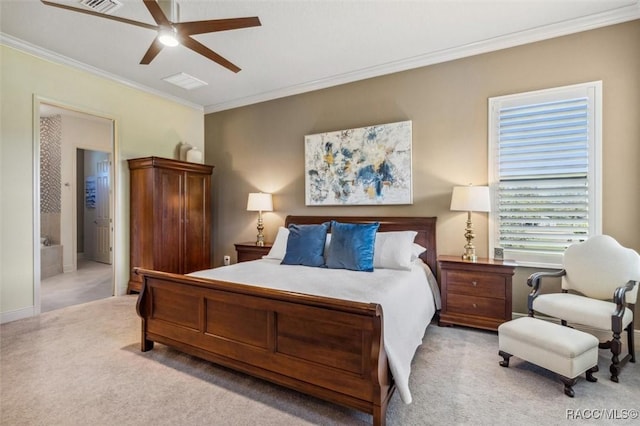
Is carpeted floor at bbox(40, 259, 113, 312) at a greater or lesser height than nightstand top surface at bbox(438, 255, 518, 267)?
lesser

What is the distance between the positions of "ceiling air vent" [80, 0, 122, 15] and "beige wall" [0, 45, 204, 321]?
143cm

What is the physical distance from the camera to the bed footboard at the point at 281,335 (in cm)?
171

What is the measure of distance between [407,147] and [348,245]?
150 cm

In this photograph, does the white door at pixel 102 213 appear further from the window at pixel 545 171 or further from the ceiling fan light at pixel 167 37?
the window at pixel 545 171

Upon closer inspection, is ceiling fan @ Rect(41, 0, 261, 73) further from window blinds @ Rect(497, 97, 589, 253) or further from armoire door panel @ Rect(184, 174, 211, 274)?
window blinds @ Rect(497, 97, 589, 253)

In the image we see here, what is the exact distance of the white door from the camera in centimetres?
694

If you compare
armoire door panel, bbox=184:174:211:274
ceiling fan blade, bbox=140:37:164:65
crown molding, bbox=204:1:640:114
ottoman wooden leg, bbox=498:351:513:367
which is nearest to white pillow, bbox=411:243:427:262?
ottoman wooden leg, bbox=498:351:513:367

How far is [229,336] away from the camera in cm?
223

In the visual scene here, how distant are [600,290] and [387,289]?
1867mm

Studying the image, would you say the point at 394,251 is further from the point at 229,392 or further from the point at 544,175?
the point at 229,392

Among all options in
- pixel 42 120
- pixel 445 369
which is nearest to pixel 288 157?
pixel 445 369

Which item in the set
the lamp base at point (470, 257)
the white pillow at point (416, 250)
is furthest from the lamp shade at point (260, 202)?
the lamp base at point (470, 257)

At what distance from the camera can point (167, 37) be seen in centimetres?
251

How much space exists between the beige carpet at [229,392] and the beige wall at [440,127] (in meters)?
1.23
